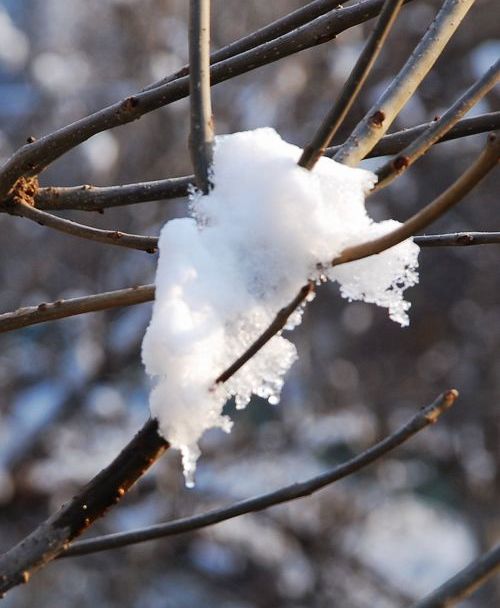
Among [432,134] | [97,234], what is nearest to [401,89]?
[432,134]

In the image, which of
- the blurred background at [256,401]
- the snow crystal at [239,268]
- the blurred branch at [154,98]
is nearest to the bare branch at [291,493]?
the snow crystal at [239,268]

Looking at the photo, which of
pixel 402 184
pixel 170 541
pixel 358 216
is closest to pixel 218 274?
pixel 358 216

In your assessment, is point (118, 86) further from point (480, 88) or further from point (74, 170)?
point (480, 88)

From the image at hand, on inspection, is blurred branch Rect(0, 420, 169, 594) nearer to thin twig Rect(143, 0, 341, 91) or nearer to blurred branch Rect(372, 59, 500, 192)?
blurred branch Rect(372, 59, 500, 192)

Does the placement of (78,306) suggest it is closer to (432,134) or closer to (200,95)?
(200,95)

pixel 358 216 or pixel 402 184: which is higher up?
pixel 402 184

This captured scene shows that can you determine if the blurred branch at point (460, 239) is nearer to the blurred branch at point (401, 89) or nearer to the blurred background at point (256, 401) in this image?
the blurred branch at point (401, 89)
